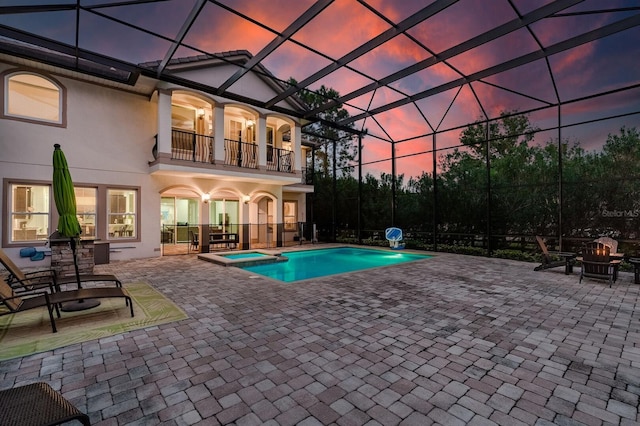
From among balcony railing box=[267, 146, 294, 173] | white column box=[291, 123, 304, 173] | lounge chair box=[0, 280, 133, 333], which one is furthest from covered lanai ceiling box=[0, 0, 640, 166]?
lounge chair box=[0, 280, 133, 333]

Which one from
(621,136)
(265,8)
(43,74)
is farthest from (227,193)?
(621,136)

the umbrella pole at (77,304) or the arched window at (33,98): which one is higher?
the arched window at (33,98)

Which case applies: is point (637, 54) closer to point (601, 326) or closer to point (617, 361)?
point (601, 326)

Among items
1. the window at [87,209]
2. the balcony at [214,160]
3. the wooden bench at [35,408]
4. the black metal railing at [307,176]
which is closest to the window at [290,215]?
the black metal railing at [307,176]

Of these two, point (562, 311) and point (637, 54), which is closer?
point (562, 311)

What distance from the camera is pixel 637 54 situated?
31.0 feet

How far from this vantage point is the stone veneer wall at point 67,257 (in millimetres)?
7070

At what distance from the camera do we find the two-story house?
8.67 metres

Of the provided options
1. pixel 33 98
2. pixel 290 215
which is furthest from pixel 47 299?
pixel 290 215

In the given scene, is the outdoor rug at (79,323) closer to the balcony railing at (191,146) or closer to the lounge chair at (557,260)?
the balcony railing at (191,146)

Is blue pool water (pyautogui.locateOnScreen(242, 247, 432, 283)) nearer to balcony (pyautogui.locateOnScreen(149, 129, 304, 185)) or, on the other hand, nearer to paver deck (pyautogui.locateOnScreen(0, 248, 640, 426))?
paver deck (pyautogui.locateOnScreen(0, 248, 640, 426))

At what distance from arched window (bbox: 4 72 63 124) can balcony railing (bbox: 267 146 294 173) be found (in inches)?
310

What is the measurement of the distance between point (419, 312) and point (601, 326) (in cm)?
249

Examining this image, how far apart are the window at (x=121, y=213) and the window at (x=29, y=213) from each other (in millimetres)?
1628
